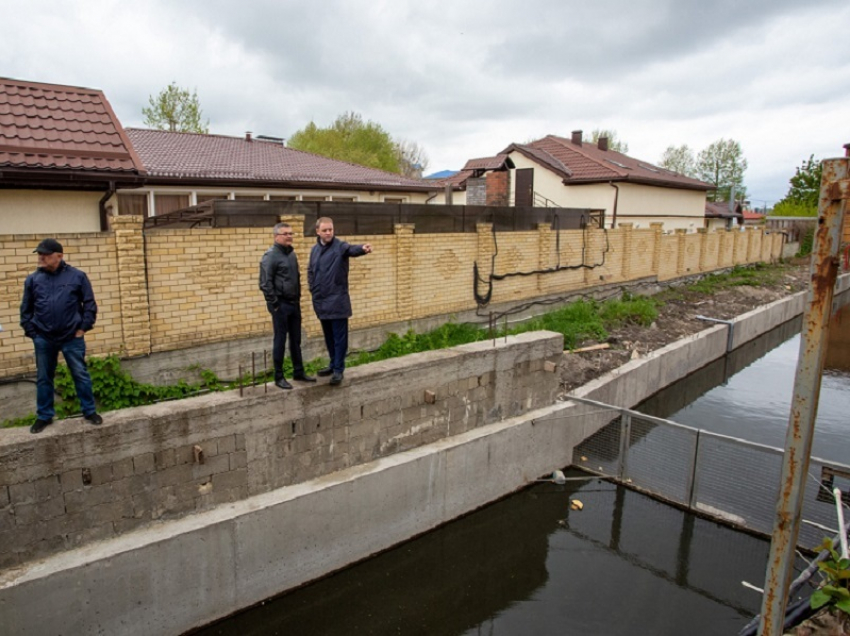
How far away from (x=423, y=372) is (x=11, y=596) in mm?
4391

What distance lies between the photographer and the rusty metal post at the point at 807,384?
3.21 m

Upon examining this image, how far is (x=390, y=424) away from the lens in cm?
688

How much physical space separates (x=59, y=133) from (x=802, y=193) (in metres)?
60.3

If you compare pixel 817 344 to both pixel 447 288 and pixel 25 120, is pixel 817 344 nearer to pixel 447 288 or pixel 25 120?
pixel 447 288

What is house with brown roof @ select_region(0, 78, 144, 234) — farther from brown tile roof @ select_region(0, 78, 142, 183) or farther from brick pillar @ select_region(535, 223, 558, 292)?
brick pillar @ select_region(535, 223, 558, 292)

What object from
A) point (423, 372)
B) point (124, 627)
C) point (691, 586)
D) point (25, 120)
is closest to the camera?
point (124, 627)

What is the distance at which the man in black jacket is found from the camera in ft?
18.5

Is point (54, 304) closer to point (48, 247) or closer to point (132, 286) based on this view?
point (48, 247)

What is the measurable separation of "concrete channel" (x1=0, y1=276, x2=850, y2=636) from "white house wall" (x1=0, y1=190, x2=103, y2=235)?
4.57 m

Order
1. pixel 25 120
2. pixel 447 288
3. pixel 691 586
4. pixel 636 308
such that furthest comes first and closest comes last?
pixel 636 308 < pixel 447 288 < pixel 25 120 < pixel 691 586

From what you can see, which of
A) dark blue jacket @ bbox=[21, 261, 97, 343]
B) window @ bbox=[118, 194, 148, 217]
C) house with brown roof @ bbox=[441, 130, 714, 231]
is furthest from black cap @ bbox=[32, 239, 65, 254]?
house with brown roof @ bbox=[441, 130, 714, 231]

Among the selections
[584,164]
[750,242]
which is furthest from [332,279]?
[750,242]

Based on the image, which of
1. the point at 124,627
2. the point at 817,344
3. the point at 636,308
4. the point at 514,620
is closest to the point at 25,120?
the point at 124,627

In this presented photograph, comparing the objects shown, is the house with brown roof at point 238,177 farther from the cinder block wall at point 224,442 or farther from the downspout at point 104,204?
the cinder block wall at point 224,442
